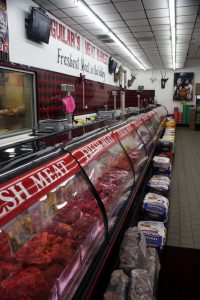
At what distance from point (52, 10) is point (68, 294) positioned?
22.4ft

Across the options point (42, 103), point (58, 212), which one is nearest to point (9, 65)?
point (42, 103)

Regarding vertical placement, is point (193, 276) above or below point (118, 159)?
below

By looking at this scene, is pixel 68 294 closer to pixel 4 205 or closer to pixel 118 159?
pixel 4 205

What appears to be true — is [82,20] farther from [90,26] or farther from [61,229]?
[61,229]

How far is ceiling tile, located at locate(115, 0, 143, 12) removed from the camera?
6.18 meters

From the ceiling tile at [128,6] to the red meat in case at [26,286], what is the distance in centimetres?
633

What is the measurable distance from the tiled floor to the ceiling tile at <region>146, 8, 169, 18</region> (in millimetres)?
3988

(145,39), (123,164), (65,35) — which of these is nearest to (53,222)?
(123,164)

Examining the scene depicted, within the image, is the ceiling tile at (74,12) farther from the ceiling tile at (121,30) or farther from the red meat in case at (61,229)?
the red meat in case at (61,229)

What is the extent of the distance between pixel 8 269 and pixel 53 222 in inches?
17.1

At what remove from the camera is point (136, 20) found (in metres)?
7.53

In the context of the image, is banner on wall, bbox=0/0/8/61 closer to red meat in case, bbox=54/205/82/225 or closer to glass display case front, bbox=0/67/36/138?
glass display case front, bbox=0/67/36/138

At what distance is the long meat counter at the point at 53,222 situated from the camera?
122cm

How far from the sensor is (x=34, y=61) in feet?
20.5
